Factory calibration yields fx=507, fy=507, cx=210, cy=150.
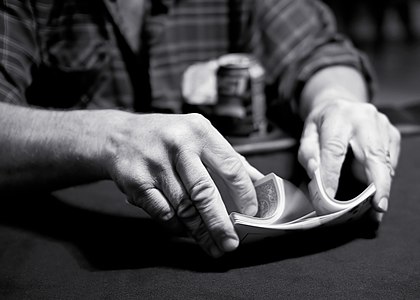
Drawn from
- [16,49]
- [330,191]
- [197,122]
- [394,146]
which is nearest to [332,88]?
[394,146]

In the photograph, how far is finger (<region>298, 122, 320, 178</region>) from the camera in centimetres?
71

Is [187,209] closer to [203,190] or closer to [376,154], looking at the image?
[203,190]

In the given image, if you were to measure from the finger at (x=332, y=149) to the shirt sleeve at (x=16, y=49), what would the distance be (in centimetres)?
52

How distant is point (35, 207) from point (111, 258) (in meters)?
0.21

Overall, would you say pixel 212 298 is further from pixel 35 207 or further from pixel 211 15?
pixel 211 15

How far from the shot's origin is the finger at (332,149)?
0.69m

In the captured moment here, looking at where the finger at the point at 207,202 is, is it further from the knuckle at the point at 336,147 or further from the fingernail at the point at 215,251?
the knuckle at the point at 336,147

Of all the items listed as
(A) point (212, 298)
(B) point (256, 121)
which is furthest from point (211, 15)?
(A) point (212, 298)

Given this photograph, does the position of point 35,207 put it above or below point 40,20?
below

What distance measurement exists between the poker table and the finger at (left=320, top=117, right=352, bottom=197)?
0.22 ft

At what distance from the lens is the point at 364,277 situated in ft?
1.84

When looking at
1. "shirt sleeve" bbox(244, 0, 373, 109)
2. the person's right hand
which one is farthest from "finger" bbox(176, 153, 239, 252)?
"shirt sleeve" bbox(244, 0, 373, 109)

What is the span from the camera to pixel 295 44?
1.13m

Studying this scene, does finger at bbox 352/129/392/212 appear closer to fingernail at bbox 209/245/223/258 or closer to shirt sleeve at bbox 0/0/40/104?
fingernail at bbox 209/245/223/258
